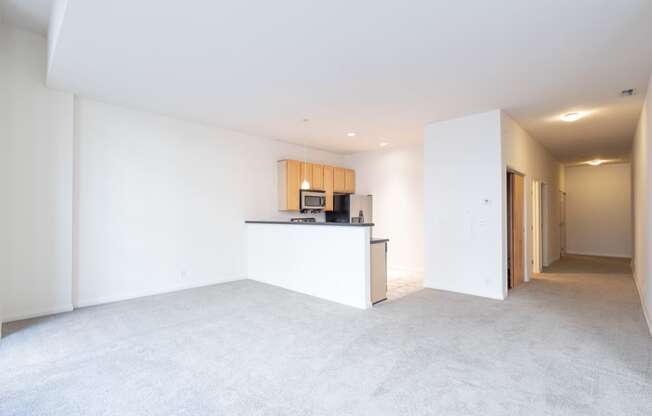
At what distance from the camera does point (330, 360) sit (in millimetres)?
2607

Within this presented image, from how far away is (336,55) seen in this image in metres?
2.98

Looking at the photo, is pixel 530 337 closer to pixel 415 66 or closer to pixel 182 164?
pixel 415 66

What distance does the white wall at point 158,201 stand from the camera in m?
4.24

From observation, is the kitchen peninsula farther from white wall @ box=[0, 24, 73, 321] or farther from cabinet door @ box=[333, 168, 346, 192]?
white wall @ box=[0, 24, 73, 321]

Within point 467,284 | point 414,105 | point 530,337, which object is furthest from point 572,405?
point 414,105

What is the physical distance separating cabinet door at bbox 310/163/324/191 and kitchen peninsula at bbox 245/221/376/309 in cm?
162

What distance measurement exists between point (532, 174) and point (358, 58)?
489cm

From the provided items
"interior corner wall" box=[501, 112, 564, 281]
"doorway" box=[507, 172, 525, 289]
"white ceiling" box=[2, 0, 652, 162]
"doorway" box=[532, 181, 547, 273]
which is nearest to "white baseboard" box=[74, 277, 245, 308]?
"white ceiling" box=[2, 0, 652, 162]

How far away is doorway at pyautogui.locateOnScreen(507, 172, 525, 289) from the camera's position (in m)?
5.13

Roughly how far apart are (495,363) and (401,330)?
0.93 metres

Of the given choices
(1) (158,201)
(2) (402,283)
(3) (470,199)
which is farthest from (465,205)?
(1) (158,201)

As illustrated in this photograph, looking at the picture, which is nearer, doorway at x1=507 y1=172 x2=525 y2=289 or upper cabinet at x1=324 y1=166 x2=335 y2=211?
doorway at x1=507 y1=172 x2=525 y2=289

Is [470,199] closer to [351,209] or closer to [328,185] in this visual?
[351,209]

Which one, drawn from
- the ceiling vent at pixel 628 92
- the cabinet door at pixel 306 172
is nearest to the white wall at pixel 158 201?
the cabinet door at pixel 306 172
